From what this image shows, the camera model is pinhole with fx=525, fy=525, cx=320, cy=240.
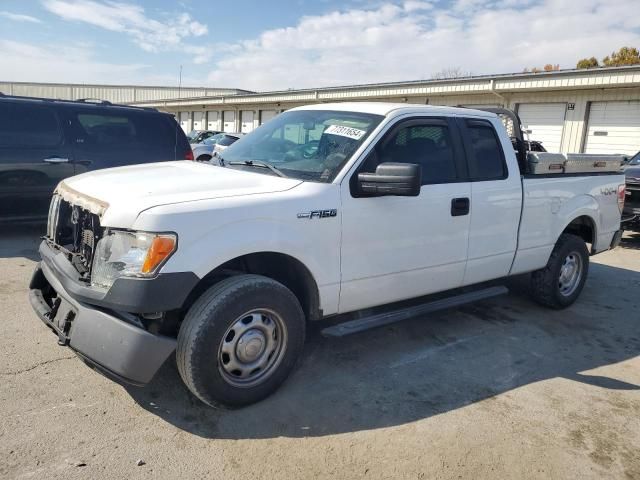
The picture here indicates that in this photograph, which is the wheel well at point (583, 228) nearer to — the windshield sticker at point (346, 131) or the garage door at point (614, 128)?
the windshield sticker at point (346, 131)

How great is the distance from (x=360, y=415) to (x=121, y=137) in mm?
5791

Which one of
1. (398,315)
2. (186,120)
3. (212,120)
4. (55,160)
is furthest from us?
(186,120)

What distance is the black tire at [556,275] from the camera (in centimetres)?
538

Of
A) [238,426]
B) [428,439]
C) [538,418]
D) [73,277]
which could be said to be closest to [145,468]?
[238,426]

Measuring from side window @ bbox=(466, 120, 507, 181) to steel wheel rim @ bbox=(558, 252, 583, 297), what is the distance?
160 centimetres

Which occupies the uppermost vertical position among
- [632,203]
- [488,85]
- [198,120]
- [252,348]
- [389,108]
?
[488,85]

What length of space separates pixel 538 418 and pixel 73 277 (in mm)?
3059

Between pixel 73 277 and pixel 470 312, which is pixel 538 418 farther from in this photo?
pixel 73 277

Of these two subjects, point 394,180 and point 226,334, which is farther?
point 394,180

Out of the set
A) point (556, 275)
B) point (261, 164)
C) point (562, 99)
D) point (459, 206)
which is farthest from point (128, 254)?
point (562, 99)

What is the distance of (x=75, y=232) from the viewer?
11.2 feet

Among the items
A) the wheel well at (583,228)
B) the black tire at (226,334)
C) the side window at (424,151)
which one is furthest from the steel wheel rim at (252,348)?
the wheel well at (583,228)

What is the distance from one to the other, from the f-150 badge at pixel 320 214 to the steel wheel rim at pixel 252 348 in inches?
25.0

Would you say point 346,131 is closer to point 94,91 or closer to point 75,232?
point 75,232
